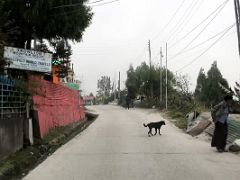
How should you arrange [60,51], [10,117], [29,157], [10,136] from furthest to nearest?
[60,51] < [10,117] < [10,136] < [29,157]

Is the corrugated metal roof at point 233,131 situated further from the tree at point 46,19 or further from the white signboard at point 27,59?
the tree at point 46,19

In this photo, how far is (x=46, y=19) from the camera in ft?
66.7

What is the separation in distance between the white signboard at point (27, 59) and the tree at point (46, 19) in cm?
289

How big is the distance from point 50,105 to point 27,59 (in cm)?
534

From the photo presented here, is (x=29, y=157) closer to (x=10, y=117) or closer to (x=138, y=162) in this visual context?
(x=10, y=117)

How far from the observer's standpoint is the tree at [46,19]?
19.5m

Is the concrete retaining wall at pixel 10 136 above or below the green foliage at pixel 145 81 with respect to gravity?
below

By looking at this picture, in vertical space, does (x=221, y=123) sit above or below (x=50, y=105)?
below

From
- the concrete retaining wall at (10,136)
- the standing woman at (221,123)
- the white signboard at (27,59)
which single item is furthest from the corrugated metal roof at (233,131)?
the concrete retaining wall at (10,136)

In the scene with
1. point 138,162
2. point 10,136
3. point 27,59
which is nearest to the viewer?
point 138,162

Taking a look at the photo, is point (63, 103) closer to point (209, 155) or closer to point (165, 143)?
point (165, 143)

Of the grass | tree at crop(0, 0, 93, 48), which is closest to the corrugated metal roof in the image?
the grass

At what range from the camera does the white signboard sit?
15.5 meters

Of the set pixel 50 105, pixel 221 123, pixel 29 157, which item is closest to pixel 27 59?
pixel 29 157
